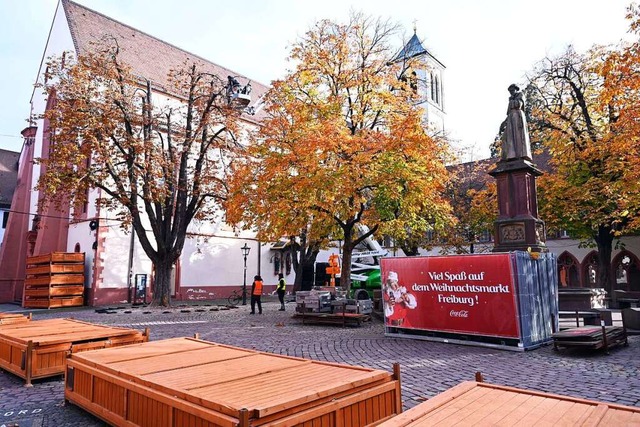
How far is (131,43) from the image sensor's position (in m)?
33.5

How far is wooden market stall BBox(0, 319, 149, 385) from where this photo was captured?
739 cm

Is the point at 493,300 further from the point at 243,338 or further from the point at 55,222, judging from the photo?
the point at 55,222

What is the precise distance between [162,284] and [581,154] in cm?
2079

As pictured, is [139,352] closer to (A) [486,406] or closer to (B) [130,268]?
(A) [486,406]

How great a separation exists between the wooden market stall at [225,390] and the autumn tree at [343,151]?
9416 mm

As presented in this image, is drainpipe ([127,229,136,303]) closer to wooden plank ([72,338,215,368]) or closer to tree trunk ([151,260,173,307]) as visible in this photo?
tree trunk ([151,260,173,307])

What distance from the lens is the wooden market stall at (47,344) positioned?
291 inches

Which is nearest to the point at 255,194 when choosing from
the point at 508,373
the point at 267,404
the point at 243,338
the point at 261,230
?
the point at 261,230

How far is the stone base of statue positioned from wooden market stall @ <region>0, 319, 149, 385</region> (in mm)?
9406

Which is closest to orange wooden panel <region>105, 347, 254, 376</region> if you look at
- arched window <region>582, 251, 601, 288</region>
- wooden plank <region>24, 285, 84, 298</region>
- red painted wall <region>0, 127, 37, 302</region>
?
wooden plank <region>24, 285, 84, 298</region>

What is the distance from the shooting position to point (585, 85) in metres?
23.7

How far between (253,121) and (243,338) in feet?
84.9

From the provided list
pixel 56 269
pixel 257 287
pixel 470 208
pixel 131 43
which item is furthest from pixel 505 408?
pixel 131 43

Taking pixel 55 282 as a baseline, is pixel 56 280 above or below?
above
